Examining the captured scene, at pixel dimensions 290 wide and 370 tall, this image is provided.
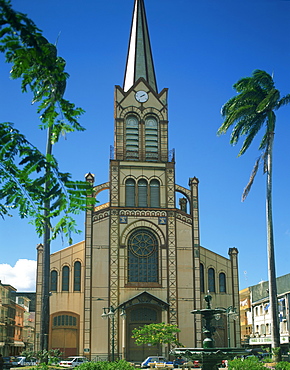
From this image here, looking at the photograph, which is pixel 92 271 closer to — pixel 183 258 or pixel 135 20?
pixel 183 258

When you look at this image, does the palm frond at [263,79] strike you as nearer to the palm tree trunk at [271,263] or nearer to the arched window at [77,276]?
the palm tree trunk at [271,263]

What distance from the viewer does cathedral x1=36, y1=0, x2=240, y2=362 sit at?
47375 mm

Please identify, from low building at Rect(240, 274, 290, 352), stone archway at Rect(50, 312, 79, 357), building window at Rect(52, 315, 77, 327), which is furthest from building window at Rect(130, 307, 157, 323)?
low building at Rect(240, 274, 290, 352)

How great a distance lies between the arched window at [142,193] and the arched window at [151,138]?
109 inches

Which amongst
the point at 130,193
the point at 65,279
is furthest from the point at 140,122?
the point at 65,279

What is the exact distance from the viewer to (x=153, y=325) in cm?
4491

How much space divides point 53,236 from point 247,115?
3188cm

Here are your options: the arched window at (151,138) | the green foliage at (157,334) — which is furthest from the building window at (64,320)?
the arched window at (151,138)

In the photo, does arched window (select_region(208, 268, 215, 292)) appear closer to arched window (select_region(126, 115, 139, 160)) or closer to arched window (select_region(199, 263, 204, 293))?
arched window (select_region(199, 263, 204, 293))

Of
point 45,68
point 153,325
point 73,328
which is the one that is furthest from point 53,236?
point 73,328

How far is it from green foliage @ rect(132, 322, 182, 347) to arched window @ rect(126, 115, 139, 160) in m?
16.2

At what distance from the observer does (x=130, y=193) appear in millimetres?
50906

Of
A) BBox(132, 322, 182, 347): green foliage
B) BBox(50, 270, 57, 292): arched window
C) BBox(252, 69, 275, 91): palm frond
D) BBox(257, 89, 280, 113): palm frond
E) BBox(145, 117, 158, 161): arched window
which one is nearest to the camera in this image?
BBox(257, 89, 280, 113): palm frond

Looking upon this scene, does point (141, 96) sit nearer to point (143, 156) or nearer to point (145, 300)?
point (143, 156)
